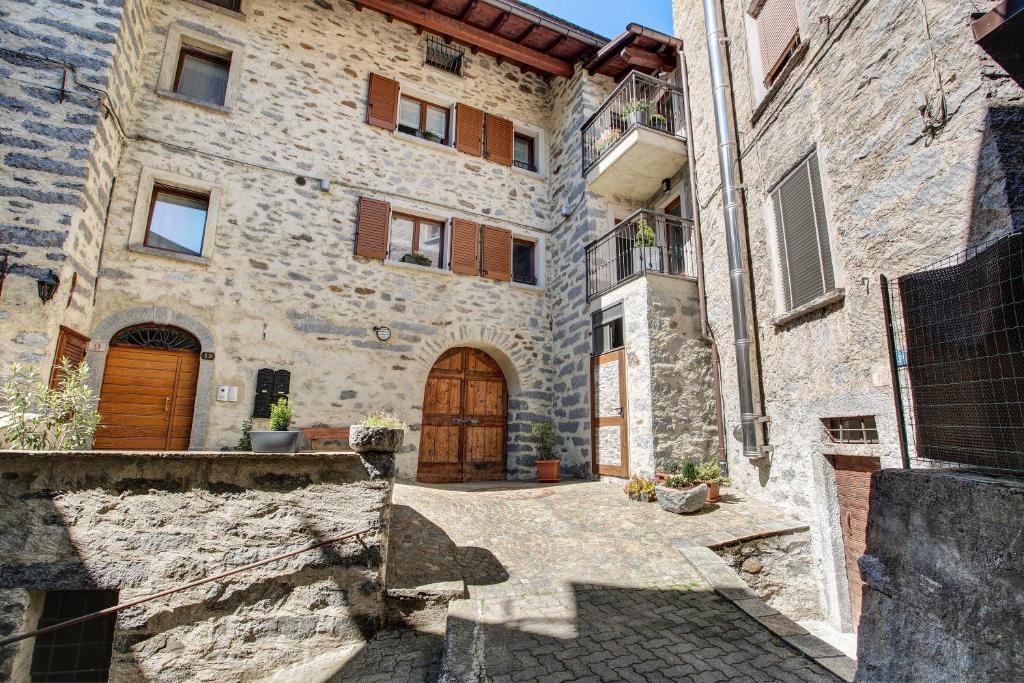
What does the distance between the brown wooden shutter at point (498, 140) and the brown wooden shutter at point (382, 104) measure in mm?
1814

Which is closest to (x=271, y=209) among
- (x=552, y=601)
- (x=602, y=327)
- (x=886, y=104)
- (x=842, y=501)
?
(x=602, y=327)

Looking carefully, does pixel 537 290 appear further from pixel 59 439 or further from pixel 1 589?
pixel 1 589

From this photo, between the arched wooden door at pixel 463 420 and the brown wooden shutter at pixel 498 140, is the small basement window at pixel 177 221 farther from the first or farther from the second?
the brown wooden shutter at pixel 498 140

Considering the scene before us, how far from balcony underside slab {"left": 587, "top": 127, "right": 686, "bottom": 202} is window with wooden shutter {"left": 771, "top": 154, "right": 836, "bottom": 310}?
271 cm

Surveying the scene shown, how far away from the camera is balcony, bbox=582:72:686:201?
8.26 metres

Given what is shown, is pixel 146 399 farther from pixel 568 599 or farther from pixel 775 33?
pixel 775 33

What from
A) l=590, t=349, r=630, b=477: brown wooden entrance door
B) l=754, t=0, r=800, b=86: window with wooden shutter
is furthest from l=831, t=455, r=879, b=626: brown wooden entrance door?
l=754, t=0, r=800, b=86: window with wooden shutter

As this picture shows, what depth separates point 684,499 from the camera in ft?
18.4

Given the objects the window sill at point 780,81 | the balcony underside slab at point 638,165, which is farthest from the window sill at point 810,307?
the balcony underside slab at point 638,165

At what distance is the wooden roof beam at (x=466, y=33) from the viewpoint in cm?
895

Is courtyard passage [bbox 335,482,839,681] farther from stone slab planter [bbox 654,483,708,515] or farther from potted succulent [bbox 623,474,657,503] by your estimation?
A: potted succulent [bbox 623,474,657,503]

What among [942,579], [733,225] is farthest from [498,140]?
[942,579]

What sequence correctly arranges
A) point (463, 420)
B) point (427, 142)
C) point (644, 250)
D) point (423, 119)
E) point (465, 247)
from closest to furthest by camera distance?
1. point (644, 250)
2. point (463, 420)
3. point (465, 247)
4. point (427, 142)
5. point (423, 119)

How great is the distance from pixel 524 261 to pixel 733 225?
169 inches
